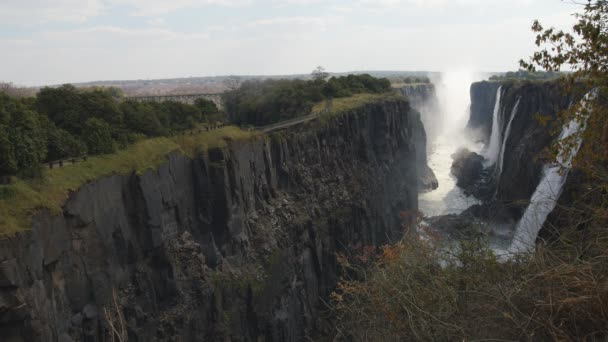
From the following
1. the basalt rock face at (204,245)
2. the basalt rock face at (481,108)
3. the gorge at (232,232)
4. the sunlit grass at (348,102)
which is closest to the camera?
the basalt rock face at (204,245)

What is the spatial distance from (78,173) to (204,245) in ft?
32.1

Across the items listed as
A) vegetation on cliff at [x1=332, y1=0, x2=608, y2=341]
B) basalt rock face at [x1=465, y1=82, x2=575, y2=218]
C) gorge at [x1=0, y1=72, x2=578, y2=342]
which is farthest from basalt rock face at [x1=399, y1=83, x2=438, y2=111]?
vegetation on cliff at [x1=332, y1=0, x2=608, y2=341]

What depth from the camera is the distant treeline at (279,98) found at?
188ft

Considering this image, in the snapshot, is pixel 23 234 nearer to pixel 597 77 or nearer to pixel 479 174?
pixel 597 77

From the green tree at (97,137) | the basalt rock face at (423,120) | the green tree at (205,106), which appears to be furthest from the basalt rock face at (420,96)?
the green tree at (97,137)

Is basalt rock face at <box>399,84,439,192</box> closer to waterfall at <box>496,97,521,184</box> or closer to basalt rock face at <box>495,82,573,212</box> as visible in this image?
waterfall at <box>496,97,521,184</box>

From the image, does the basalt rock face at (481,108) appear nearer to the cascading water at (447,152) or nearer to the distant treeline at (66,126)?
the cascading water at (447,152)

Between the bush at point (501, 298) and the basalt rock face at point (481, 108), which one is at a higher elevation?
the bush at point (501, 298)

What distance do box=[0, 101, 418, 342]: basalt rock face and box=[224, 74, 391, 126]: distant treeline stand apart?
315 inches

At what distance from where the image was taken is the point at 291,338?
34562 mm

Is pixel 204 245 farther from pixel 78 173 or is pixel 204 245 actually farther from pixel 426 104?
pixel 426 104

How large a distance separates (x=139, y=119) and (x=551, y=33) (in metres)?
26.2

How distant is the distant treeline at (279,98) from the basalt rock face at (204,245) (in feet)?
26.3

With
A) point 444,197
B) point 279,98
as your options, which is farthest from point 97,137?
point 444,197
